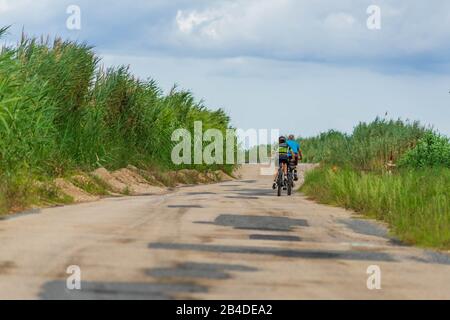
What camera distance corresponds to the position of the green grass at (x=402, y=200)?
10758 mm

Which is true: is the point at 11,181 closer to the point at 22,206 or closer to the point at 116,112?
the point at 22,206

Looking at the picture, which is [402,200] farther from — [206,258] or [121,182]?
[121,182]

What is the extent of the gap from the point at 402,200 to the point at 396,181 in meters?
2.52

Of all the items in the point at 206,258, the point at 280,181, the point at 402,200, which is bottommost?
the point at 206,258

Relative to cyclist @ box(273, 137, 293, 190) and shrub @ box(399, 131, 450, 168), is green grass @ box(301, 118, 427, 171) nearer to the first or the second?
shrub @ box(399, 131, 450, 168)

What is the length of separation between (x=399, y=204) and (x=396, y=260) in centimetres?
508

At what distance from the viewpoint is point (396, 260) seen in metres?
8.82

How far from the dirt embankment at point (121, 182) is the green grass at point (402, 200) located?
5197 mm

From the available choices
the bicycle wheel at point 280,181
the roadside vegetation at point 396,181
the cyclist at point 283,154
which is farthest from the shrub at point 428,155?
the bicycle wheel at point 280,181

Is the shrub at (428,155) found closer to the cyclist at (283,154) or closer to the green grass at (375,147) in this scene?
the green grass at (375,147)

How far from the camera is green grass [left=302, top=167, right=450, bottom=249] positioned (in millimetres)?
10758

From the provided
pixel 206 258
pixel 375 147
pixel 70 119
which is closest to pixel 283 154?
pixel 375 147

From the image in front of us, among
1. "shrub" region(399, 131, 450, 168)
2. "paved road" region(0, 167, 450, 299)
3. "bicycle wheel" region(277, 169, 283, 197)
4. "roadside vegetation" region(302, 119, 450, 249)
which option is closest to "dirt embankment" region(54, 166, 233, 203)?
"bicycle wheel" region(277, 169, 283, 197)

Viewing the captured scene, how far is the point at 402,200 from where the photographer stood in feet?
44.7
